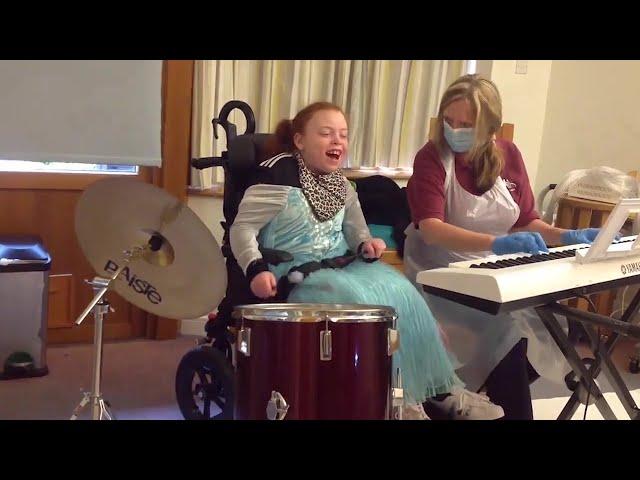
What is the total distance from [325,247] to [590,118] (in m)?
2.33

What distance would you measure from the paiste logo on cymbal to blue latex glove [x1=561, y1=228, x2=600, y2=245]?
1.14 m

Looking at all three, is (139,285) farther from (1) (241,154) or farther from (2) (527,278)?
(2) (527,278)

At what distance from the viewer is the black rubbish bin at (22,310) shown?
254 centimetres

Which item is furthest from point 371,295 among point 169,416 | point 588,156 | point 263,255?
point 588,156

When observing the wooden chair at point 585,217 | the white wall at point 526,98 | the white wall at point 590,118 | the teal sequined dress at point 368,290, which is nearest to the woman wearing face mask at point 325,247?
the teal sequined dress at point 368,290

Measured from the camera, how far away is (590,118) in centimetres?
373

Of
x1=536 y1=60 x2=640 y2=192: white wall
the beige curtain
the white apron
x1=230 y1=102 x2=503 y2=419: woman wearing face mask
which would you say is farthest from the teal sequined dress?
x1=536 y1=60 x2=640 y2=192: white wall

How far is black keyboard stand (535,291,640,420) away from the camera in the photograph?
1.40 metres

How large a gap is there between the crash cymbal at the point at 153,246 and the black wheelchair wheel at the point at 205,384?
0.23m

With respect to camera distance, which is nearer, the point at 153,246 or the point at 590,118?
the point at 153,246

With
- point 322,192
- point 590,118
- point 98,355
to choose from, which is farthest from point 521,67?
point 98,355
